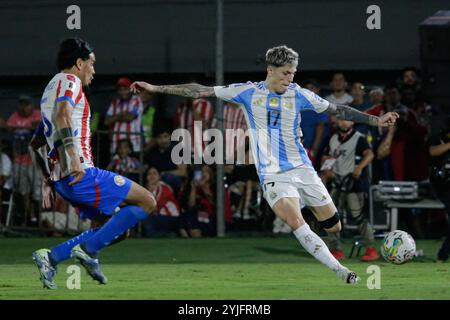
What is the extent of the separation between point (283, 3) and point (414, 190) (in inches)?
226

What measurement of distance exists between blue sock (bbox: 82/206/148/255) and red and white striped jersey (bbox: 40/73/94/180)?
56 cm

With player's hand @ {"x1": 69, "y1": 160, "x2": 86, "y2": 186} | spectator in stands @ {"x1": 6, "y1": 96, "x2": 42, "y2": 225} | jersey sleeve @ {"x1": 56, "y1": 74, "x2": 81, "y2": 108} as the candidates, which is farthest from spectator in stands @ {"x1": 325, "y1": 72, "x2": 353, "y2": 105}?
player's hand @ {"x1": 69, "y1": 160, "x2": 86, "y2": 186}

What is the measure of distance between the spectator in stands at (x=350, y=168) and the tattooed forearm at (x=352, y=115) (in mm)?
3950

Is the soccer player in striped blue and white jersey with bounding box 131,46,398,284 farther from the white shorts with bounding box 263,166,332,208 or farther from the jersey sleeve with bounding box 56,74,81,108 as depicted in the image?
the jersey sleeve with bounding box 56,74,81,108

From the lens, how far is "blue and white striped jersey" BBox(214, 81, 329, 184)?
1124cm

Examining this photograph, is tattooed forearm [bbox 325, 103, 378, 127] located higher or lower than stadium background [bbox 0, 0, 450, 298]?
lower

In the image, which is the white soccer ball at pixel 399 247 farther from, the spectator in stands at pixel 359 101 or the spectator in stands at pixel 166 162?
the spectator in stands at pixel 166 162

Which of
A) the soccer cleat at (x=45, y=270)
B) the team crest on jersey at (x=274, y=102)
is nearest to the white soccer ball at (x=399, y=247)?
the team crest on jersey at (x=274, y=102)

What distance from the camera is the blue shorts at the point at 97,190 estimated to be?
400 inches

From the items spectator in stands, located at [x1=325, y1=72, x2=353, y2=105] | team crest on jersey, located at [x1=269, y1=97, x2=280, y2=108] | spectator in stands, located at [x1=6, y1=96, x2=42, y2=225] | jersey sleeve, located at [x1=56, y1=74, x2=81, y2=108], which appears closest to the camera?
jersey sleeve, located at [x1=56, y1=74, x2=81, y2=108]

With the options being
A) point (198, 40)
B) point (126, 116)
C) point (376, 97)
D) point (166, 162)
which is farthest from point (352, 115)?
point (198, 40)
